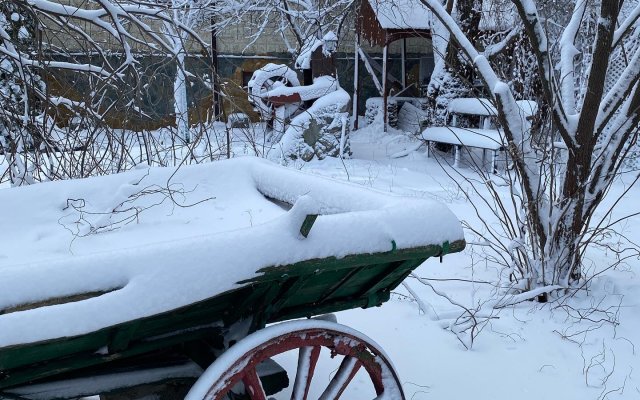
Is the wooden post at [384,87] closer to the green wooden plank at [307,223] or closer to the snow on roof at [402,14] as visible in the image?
the snow on roof at [402,14]

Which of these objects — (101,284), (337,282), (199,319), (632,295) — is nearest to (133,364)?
(199,319)

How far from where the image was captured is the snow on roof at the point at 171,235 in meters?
1.62

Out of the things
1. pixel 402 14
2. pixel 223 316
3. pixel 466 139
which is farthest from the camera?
pixel 402 14

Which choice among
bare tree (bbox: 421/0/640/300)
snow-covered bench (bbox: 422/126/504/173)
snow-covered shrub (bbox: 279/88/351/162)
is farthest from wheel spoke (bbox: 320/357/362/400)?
snow-covered shrub (bbox: 279/88/351/162)

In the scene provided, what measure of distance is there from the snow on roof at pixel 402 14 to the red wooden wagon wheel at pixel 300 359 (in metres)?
10.5

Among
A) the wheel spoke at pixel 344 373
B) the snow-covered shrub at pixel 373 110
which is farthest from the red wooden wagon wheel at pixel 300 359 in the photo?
the snow-covered shrub at pixel 373 110

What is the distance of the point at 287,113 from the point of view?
1029 cm

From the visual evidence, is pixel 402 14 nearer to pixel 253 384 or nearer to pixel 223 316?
pixel 223 316

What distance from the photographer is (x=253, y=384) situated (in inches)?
79.0

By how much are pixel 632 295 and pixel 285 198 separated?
7.95 feet

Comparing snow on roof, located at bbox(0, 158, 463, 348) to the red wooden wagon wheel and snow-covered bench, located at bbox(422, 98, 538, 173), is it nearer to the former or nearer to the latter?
the red wooden wagon wheel

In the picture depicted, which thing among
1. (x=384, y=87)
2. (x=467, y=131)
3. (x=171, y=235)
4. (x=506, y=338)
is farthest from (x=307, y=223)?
(x=384, y=87)

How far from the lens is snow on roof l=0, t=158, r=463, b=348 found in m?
1.62

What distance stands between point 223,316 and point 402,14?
1169cm
